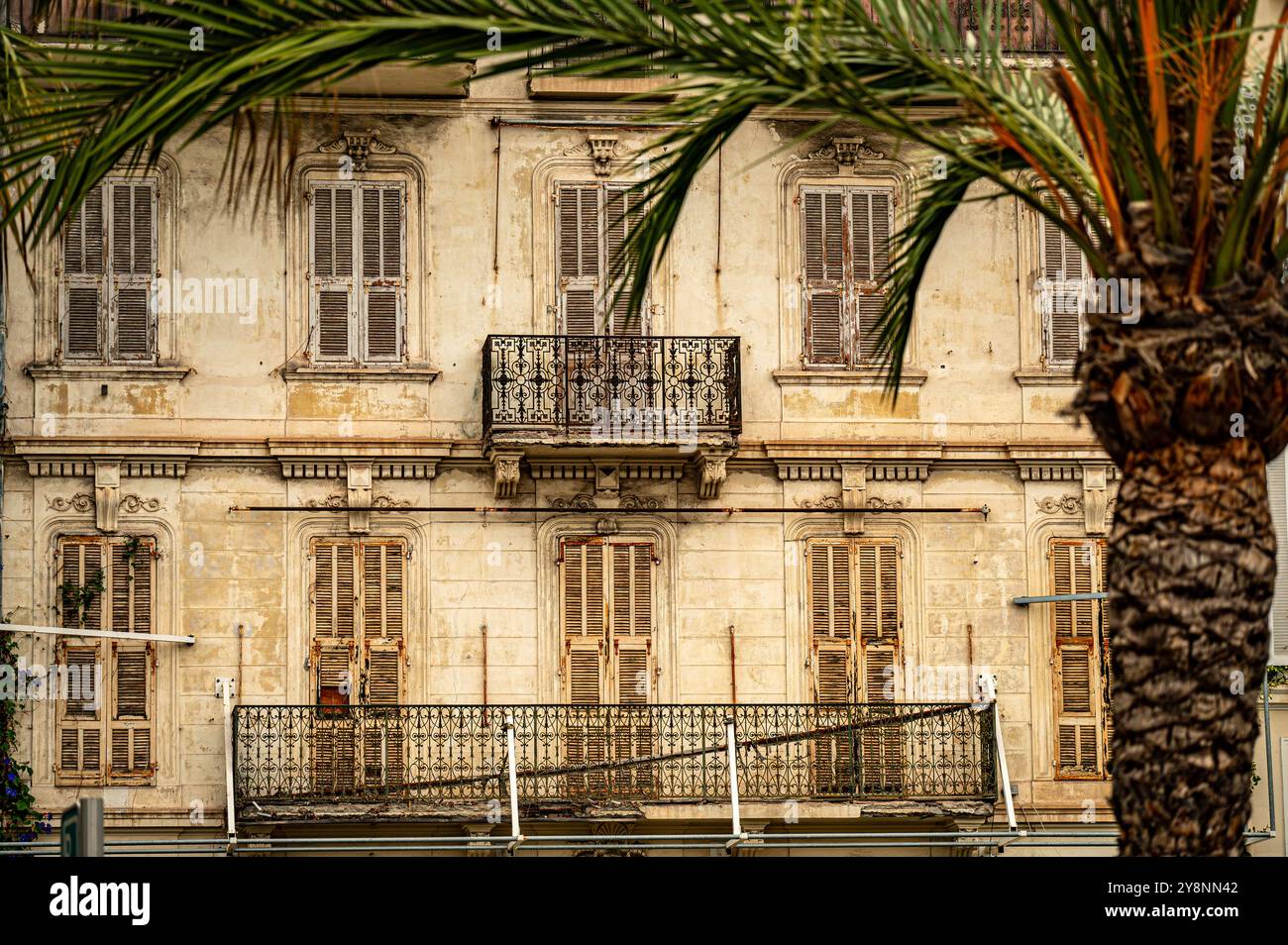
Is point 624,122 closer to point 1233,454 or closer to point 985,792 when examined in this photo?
point 985,792

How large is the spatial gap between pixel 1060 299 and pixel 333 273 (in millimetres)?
6822

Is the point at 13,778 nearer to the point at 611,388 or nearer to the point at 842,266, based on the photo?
the point at 611,388

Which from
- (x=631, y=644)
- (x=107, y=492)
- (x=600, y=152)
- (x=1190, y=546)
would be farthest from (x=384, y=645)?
(x=1190, y=546)

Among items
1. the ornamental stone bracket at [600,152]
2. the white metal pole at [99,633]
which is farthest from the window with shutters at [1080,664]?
the white metal pole at [99,633]

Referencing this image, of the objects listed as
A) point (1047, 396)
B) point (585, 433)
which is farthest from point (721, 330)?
point (1047, 396)

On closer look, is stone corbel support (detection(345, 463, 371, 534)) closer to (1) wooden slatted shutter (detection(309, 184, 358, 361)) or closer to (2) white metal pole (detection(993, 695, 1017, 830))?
(1) wooden slatted shutter (detection(309, 184, 358, 361))

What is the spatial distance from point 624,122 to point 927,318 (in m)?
3.38

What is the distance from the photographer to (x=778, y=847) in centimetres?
1986

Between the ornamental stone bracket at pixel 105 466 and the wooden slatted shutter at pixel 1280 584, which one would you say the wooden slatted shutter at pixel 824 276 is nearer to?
the wooden slatted shutter at pixel 1280 584

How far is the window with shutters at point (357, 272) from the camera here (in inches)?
794

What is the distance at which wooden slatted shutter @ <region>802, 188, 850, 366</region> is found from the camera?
2056 cm

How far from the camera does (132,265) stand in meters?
20.1

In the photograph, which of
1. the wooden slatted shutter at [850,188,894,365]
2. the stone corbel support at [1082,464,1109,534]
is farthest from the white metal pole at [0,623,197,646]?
the stone corbel support at [1082,464,1109,534]

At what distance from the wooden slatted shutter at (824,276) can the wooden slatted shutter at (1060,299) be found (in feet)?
6.27
